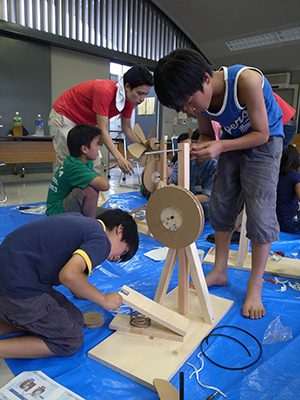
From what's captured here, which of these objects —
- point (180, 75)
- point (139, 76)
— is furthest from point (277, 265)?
point (139, 76)

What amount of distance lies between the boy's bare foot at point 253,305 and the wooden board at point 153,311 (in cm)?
36

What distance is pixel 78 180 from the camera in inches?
80.0

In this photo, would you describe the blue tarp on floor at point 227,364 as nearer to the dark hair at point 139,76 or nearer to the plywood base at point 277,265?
the plywood base at point 277,265

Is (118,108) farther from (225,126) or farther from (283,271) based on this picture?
(283,271)

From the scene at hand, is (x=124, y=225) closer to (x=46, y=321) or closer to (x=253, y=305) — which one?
(x=46, y=321)

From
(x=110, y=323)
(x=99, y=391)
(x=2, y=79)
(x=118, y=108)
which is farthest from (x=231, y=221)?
(x=2, y=79)

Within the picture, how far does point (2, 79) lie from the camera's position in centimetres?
505

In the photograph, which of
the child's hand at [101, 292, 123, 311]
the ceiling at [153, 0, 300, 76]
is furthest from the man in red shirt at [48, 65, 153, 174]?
the ceiling at [153, 0, 300, 76]

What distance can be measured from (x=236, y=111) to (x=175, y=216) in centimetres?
56

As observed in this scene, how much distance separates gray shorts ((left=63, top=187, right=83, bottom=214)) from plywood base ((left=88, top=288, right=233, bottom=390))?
1.04m

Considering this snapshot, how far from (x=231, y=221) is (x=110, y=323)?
0.81 metres

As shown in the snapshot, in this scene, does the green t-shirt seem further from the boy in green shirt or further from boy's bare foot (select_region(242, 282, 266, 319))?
boy's bare foot (select_region(242, 282, 266, 319))

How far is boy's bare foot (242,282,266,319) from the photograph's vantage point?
135cm

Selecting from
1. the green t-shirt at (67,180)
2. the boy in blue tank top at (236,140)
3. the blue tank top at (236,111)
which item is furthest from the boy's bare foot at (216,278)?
the green t-shirt at (67,180)
